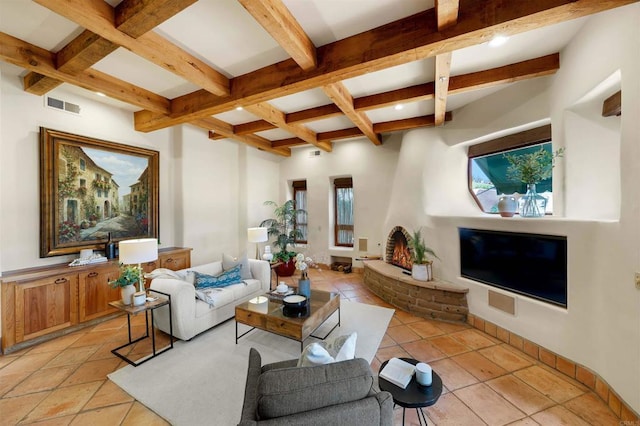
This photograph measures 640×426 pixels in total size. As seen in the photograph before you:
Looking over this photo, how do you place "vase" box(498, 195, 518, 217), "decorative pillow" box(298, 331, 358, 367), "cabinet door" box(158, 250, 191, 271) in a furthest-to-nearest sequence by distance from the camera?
"cabinet door" box(158, 250, 191, 271)
"vase" box(498, 195, 518, 217)
"decorative pillow" box(298, 331, 358, 367)

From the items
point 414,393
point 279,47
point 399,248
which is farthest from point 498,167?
point 414,393

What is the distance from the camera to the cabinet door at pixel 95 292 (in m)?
3.10

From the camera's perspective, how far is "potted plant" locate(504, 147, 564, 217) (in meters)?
2.67

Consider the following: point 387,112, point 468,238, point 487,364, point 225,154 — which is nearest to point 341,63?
point 387,112

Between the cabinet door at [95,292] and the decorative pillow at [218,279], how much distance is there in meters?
1.11

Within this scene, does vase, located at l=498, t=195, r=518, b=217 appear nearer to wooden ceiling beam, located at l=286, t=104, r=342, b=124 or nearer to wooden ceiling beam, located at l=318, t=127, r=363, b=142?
wooden ceiling beam, located at l=286, t=104, r=342, b=124

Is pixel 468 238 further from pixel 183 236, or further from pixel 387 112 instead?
pixel 183 236

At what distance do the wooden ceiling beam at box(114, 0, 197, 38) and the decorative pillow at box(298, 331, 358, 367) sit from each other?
7.35 feet

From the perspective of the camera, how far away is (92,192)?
3467 mm

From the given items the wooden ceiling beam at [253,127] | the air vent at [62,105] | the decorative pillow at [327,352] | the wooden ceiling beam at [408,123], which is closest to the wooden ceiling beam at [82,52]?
the air vent at [62,105]

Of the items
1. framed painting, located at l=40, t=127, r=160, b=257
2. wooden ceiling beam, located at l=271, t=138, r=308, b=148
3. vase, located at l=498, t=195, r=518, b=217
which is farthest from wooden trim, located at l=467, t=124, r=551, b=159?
framed painting, located at l=40, t=127, r=160, b=257

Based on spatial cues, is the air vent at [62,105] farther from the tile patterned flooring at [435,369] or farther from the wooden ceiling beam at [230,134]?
the tile patterned flooring at [435,369]

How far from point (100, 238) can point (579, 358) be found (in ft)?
18.6

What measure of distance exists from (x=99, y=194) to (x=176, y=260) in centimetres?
145
